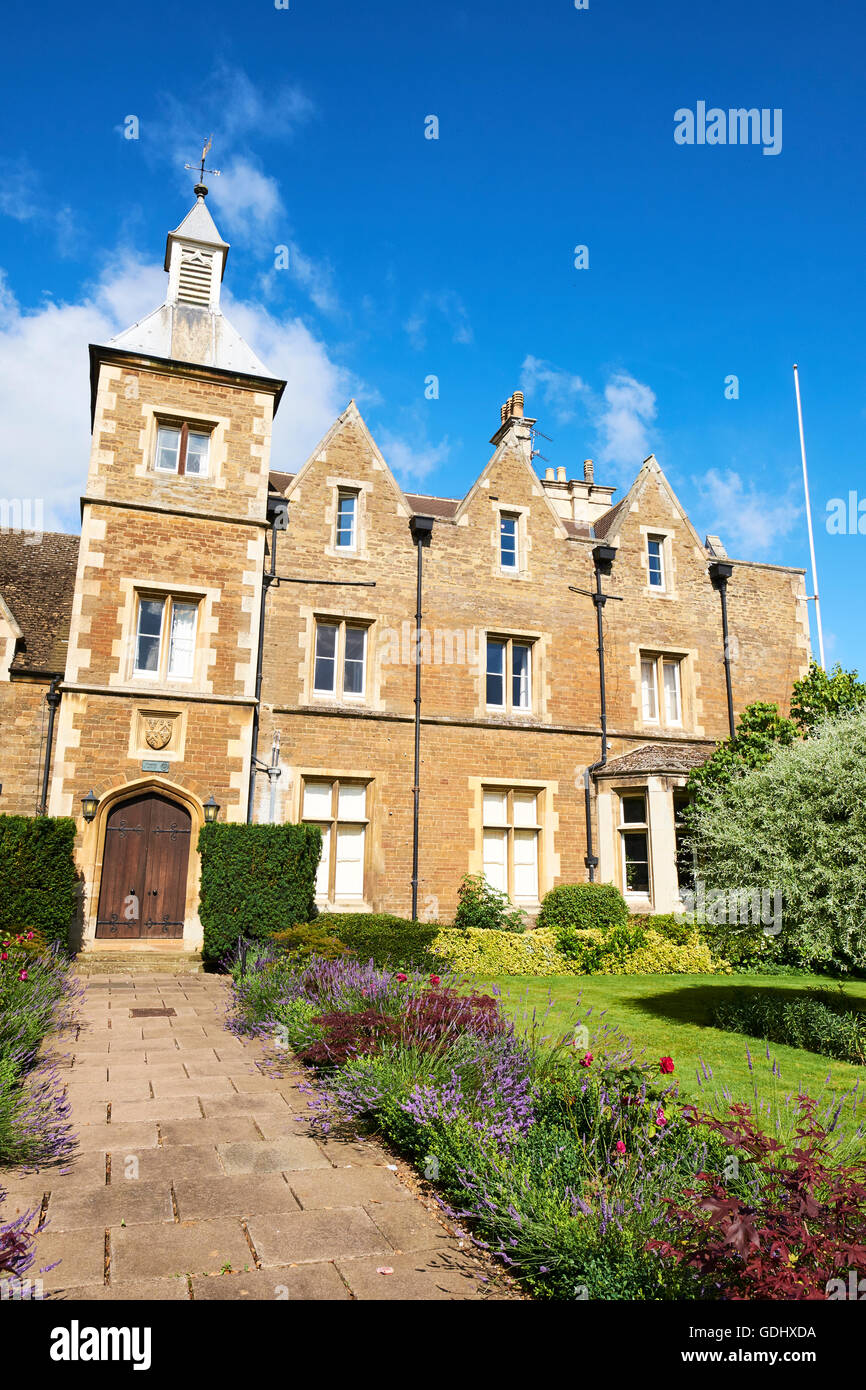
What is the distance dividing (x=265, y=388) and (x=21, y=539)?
754cm

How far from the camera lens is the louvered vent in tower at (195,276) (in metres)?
17.9

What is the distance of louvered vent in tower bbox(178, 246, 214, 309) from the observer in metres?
17.9

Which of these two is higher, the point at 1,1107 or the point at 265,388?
the point at 265,388

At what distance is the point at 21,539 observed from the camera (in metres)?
20.0

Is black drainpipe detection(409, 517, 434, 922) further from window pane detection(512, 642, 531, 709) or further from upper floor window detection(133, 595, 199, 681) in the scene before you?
upper floor window detection(133, 595, 199, 681)

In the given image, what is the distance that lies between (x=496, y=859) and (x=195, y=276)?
14.5 m

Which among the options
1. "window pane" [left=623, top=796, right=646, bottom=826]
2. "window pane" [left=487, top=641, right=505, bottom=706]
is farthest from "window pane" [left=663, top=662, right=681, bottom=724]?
"window pane" [left=487, top=641, right=505, bottom=706]

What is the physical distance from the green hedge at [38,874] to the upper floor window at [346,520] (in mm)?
8244

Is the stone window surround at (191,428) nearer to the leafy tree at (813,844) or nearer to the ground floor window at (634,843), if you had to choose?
the ground floor window at (634,843)

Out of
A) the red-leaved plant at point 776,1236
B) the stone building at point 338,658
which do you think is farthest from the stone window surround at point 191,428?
the red-leaved plant at point 776,1236

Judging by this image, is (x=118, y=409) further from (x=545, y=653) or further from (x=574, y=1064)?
(x=574, y=1064)

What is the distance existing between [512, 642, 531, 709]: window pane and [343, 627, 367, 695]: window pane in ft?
Answer: 12.0

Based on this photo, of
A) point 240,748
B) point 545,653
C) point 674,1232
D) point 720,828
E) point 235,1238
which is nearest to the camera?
point 674,1232

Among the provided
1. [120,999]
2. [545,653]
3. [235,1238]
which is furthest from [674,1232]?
[545,653]
